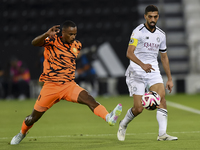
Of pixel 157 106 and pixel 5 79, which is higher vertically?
pixel 157 106

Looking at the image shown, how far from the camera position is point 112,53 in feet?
62.5

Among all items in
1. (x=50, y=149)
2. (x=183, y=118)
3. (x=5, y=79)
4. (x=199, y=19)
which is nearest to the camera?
(x=50, y=149)

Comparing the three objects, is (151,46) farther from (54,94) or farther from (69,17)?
(69,17)

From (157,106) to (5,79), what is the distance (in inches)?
494

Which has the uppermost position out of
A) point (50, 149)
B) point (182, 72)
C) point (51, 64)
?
point (51, 64)

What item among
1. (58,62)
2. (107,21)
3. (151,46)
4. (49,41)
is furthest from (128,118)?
(107,21)

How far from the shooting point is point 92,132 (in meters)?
8.15

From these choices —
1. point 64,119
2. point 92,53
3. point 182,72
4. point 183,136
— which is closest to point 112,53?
point 92,53

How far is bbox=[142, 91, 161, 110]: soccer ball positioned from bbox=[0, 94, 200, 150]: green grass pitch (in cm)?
51

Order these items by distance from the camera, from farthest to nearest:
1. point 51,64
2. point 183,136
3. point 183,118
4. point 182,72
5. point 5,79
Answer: point 182,72
point 5,79
point 183,118
point 183,136
point 51,64

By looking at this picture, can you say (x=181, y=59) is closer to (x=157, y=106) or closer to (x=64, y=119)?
(x=64, y=119)

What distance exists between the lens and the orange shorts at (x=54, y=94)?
6465 mm

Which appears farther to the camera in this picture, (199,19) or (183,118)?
(199,19)

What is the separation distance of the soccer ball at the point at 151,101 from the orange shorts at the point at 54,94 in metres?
0.92
